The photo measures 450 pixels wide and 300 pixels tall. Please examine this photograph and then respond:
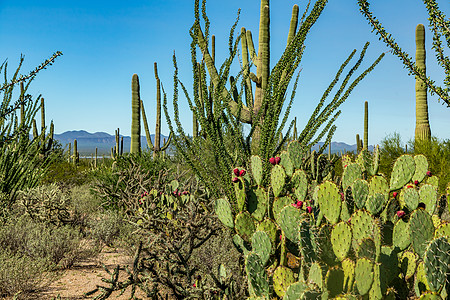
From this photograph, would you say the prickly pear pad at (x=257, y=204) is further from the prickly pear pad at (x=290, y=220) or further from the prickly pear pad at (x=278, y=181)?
the prickly pear pad at (x=290, y=220)

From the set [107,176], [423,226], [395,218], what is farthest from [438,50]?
[107,176]

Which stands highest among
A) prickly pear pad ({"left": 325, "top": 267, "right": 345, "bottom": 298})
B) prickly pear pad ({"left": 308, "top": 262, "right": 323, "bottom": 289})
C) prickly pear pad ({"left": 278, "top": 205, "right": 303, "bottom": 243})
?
prickly pear pad ({"left": 278, "top": 205, "right": 303, "bottom": 243})

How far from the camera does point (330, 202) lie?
106 inches

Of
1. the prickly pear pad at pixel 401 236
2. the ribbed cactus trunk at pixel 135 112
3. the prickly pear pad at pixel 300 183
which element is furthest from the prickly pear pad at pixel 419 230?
the ribbed cactus trunk at pixel 135 112

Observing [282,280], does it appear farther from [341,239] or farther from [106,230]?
[106,230]

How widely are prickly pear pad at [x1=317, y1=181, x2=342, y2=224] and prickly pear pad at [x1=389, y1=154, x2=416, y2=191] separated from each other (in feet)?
2.43

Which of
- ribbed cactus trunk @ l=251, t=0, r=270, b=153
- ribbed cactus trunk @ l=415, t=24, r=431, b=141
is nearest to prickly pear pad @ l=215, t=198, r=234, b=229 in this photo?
ribbed cactus trunk @ l=251, t=0, r=270, b=153

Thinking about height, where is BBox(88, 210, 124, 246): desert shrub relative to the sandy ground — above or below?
above

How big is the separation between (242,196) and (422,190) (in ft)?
4.78

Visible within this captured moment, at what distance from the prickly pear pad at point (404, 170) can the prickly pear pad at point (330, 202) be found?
742mm

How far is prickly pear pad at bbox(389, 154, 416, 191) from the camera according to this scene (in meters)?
3.05

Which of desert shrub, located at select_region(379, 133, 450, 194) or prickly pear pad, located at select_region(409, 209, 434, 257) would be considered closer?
prickly pear pad, located at select_region(409, 209, 434, 257)

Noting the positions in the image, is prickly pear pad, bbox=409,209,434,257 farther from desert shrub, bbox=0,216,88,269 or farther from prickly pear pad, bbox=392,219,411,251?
desert shrub, bbox=0,216,88,269

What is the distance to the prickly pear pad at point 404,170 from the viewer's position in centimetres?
305
